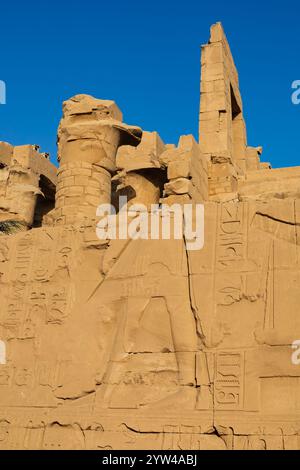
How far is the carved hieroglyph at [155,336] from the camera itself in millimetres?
5492

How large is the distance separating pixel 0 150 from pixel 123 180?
13.9 feet

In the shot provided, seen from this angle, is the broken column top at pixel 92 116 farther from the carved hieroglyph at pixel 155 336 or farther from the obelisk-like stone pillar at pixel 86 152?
the carved hieroglyph at pixel 155 336

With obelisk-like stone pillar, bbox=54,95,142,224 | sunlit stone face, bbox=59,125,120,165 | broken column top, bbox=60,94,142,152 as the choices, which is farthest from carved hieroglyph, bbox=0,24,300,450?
broken column top, bbox=60,94,142,152

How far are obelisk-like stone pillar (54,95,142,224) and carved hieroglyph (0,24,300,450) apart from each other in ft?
4.05

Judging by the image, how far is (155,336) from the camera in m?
6.17

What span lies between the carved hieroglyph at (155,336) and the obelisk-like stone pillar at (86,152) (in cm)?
124

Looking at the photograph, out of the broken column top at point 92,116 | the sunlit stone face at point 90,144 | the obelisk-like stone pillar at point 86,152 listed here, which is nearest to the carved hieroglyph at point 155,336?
the obelisk-like stone pillar at point 86,152

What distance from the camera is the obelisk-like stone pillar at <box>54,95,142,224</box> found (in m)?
8.32

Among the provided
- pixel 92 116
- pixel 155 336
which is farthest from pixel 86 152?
pixel 155 336

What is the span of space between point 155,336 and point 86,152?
3.62 metres

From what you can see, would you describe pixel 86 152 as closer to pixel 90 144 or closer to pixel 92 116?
pixel 90 144

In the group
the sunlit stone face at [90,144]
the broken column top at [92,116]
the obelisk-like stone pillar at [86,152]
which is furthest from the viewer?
the broken column top at [92,116]

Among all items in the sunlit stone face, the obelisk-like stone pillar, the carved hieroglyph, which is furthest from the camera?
the sunlit stone face

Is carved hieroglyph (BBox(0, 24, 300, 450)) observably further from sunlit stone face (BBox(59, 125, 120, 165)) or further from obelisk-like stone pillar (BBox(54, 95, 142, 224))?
sunlit stone face (BBox(59, 125, 120, 165))
